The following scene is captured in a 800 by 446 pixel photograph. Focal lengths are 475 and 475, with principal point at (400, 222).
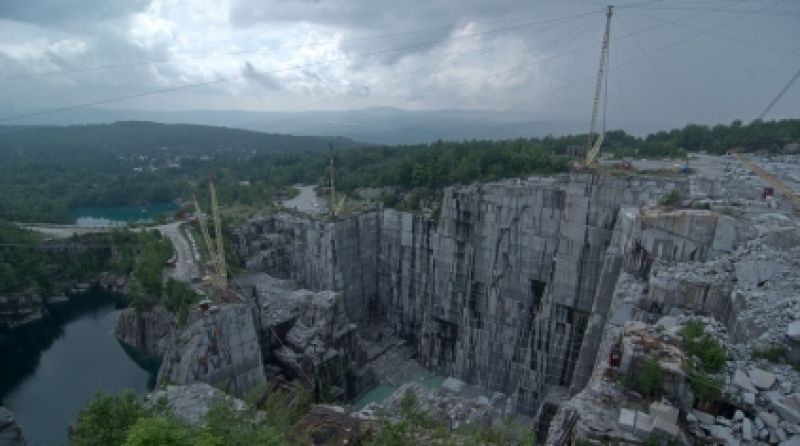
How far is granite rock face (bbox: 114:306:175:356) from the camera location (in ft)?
98.7

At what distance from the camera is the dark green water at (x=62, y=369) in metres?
24.6

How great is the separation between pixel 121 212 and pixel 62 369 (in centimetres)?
5100

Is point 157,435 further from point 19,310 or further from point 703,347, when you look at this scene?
point 19,310

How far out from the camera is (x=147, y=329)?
31.1 m

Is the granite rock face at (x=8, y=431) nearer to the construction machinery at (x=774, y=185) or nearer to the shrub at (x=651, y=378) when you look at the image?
the shrub at (x=651, y=378)

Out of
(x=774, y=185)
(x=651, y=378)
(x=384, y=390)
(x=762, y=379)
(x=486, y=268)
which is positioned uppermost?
(x=774, y=185)

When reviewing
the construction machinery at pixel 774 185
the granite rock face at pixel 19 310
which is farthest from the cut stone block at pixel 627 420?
the granite rock face at pixel 19 310

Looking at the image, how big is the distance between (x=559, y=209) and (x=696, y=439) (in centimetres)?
1683

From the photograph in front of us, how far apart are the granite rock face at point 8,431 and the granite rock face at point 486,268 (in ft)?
48.3

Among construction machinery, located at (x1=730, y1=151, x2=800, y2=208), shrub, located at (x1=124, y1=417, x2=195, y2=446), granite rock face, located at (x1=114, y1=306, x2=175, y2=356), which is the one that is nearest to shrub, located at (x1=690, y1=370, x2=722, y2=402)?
shrub, located at (x1=124, y1=417, x2=195, y2=446)

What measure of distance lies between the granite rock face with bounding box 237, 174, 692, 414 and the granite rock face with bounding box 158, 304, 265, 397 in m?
10.0

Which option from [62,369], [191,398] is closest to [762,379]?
[191,398]

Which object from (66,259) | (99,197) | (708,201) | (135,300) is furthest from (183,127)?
(708,201)

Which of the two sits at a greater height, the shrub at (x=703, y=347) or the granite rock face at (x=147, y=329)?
the shrub at (x=703, y=347)
